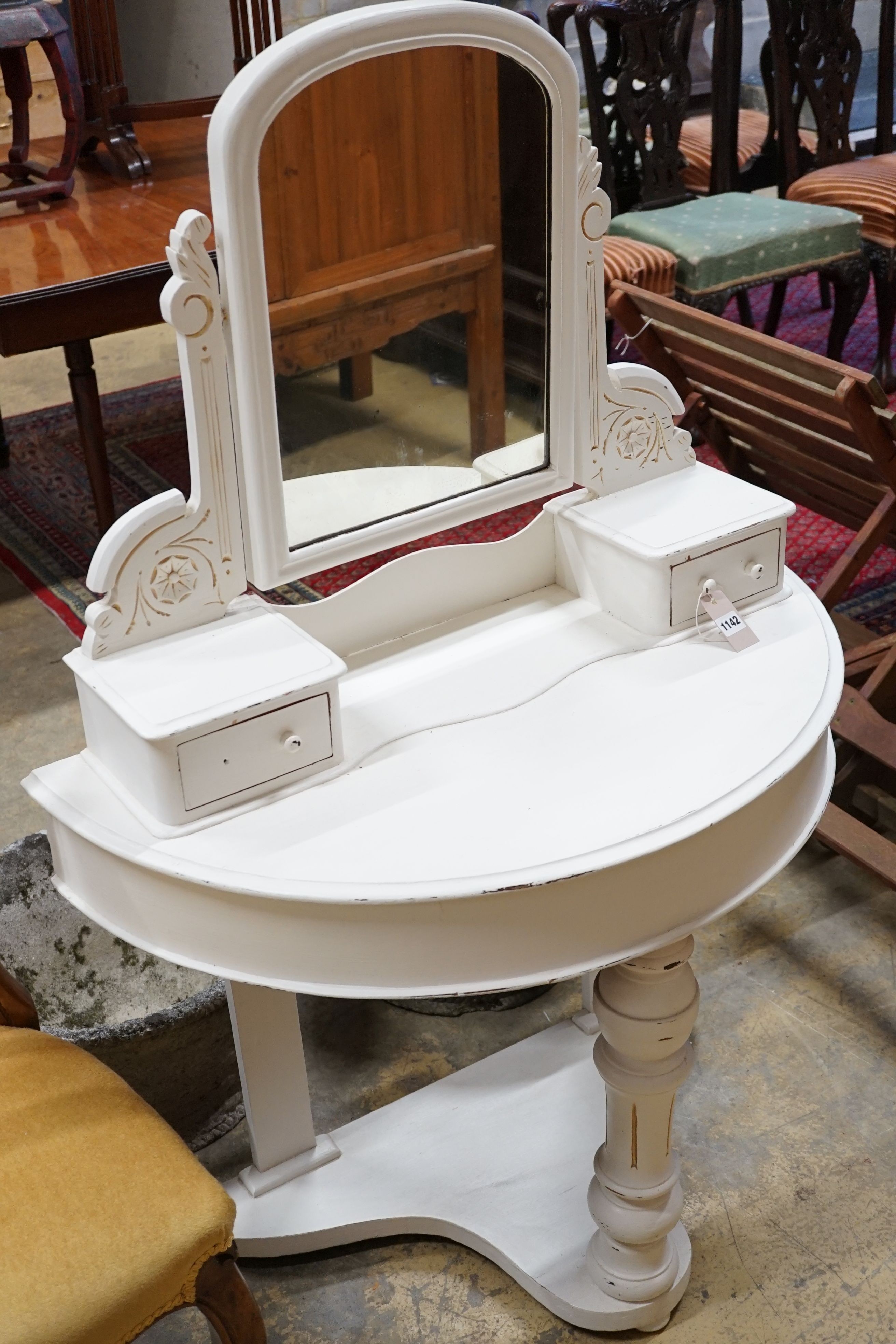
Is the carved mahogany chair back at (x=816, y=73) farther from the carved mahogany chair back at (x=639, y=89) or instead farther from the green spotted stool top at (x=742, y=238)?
the green spotted stool top at (x=742, y=238)

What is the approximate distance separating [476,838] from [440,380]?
0.54m

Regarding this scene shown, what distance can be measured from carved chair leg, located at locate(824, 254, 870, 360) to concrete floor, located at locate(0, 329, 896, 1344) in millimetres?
2340

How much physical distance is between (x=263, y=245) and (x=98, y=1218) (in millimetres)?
955

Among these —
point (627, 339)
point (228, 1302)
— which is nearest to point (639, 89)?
point (627, 339)

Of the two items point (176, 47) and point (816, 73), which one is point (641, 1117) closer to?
point (816, 73)

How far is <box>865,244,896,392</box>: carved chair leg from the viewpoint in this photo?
174 inches

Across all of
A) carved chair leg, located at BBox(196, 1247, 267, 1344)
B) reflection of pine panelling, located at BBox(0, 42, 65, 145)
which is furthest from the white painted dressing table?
reflection of pine panelling, located at BBox(0, 42, 65, 145)

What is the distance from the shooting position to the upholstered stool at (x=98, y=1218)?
49.2 inches

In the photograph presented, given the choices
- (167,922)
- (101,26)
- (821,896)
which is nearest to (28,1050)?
(167,922)

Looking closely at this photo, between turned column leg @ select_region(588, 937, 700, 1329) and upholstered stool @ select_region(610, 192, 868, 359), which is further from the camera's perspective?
upholstered stool @ select_region(610, 192, 868, 359)

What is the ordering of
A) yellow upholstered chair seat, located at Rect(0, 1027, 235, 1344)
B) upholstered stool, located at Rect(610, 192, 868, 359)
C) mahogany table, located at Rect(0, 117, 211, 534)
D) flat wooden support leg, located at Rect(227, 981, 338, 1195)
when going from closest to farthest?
yellow upholstered chair seat, located at Rect(0, 1027, 235, 1344) → flat wooden support leg, located at Rect(227, 981, 338, 1195) → mahogany table, located at Rect(0, 117, 211, 534) → upholstered stool, located at Rect(610, 192, 868, 359)

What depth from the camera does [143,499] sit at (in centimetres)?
422

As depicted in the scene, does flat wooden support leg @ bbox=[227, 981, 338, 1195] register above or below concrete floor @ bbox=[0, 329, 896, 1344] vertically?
above

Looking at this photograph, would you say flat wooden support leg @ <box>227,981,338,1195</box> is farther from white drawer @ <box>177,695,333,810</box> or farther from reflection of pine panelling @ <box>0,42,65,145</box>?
reflection of pine panelling @ <box>0,42,65,145</box>
